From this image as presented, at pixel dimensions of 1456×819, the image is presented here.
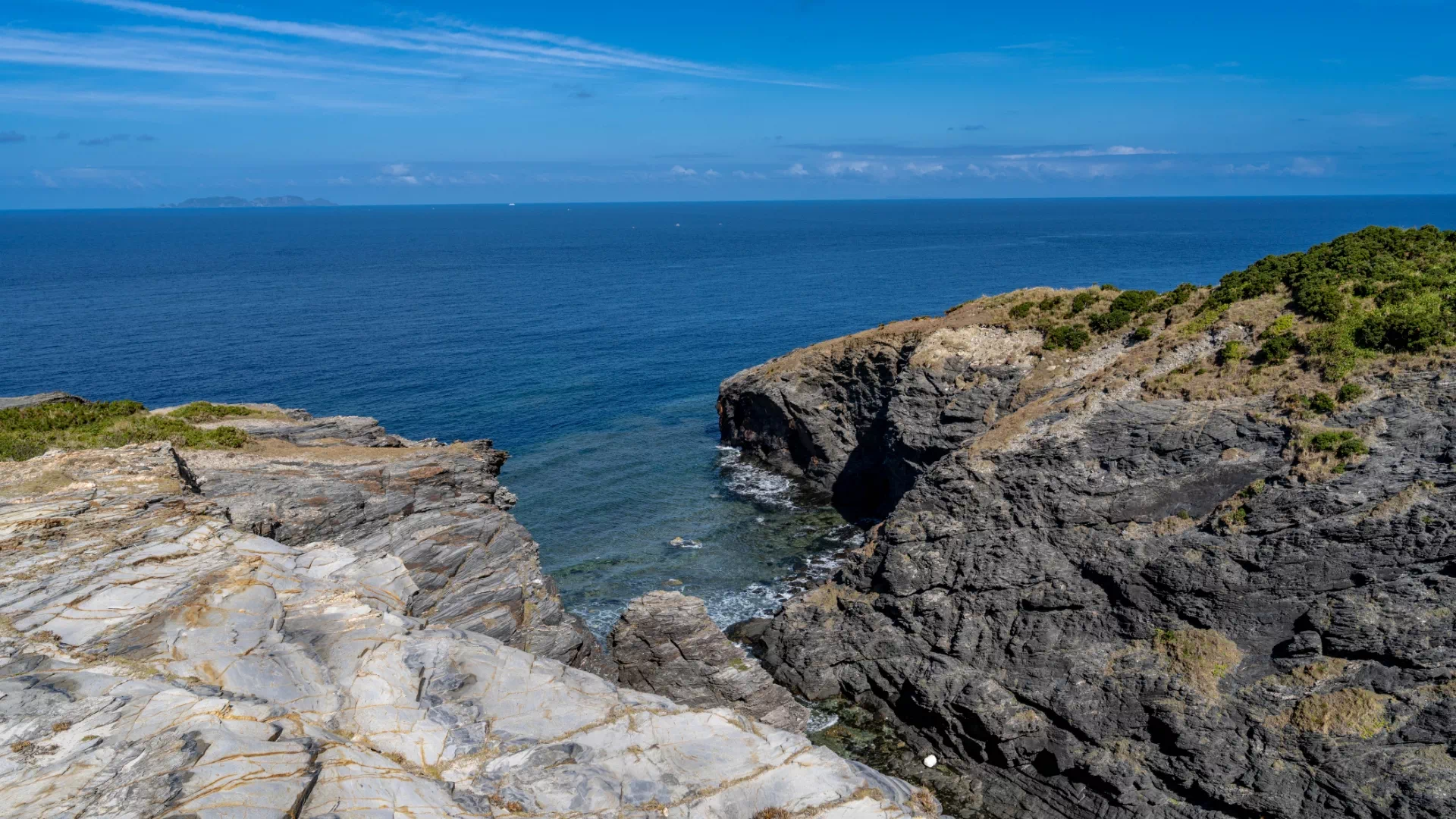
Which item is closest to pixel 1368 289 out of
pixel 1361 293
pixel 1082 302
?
pixel 1361 293

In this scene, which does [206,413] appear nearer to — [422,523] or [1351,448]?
[422,523]

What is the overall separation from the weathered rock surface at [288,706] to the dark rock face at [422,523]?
Result: 3682 mm

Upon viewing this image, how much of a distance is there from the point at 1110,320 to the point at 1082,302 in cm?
410

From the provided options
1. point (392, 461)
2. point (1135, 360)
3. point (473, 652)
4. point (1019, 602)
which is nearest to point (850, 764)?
point (473, 652)

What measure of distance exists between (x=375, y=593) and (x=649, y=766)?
13.0 m

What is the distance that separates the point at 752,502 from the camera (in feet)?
206

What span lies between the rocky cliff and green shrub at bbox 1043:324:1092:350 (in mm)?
4655

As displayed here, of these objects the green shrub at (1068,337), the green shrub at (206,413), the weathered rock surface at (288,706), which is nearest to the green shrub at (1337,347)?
the green shrub at (1068,337)

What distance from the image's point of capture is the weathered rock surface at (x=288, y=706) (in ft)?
56.4

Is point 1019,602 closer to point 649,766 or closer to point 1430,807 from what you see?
point 1430,807

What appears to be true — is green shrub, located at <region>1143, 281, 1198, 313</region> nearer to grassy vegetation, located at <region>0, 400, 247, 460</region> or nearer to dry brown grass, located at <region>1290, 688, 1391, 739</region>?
dry brown grass, located at <region>1290, 688, 1391, 739</region>

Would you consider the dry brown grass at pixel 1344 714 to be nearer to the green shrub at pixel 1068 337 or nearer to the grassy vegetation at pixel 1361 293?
the grassy vegetation at pixel 1361 293

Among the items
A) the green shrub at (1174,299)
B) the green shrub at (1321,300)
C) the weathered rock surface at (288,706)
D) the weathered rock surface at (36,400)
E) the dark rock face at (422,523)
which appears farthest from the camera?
the green shrub at (1174,299)

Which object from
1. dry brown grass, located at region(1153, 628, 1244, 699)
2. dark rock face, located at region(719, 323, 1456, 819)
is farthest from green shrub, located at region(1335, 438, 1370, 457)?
dry brown grass, located at region(1153, 628, 1244, 699)
